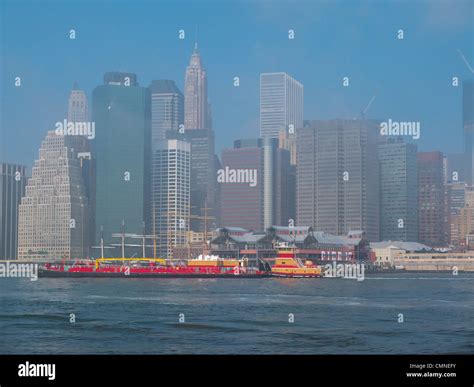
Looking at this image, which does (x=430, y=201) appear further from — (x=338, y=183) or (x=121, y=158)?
(x=121, y=158)

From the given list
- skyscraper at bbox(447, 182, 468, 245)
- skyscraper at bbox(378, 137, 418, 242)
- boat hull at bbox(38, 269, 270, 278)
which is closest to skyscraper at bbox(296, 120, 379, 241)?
skyscraper at bbox(378, 137, 418, 242)

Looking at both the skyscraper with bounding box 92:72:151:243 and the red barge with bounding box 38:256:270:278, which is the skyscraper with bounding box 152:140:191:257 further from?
the red barge with bounding box 38:256:270:278

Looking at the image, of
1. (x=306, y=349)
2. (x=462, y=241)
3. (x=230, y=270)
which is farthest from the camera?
Result: (x=462, y=241)

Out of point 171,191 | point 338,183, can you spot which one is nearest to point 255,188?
point 338,183

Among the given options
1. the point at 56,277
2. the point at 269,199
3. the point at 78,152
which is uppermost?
the point at 78,152

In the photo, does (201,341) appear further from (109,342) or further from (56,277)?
(56,277)

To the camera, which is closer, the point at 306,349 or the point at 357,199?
the point at 306,349
